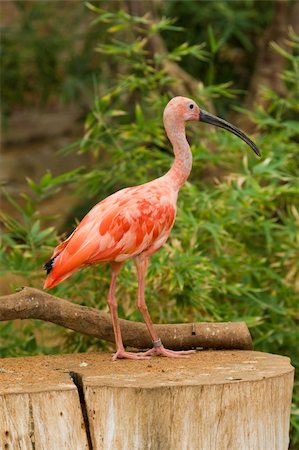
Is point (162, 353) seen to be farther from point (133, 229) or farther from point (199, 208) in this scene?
point (199, 208)

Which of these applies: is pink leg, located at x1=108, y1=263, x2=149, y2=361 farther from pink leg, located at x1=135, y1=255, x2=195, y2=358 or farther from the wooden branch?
the wooden branch

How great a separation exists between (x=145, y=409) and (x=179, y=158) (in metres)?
1.03

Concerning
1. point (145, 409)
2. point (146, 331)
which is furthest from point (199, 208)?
point (145, 409)

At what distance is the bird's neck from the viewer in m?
3.81

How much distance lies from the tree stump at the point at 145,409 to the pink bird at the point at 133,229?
358 millimetres

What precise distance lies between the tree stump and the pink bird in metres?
0.36

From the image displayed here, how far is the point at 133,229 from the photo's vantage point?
12.0 ft

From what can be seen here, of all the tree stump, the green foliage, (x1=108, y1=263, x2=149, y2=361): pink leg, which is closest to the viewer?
the tree stump

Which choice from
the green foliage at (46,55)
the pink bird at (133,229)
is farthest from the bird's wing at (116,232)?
the green foliage at (46,55)

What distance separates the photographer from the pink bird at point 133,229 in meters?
3.61

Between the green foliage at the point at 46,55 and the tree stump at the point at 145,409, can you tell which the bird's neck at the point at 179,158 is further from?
the green foliage at the point at 46,55

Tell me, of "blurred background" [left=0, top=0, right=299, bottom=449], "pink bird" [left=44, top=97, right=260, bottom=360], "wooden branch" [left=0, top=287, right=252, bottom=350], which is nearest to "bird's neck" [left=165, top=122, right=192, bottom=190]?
"pink bird" [left=44, top=97, right=260, bottom=360]

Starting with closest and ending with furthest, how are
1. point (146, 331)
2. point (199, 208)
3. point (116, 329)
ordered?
1. point (116, 329)
2. point (146, 331)
3. point (199, 208)

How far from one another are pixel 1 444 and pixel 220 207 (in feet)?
7.94
